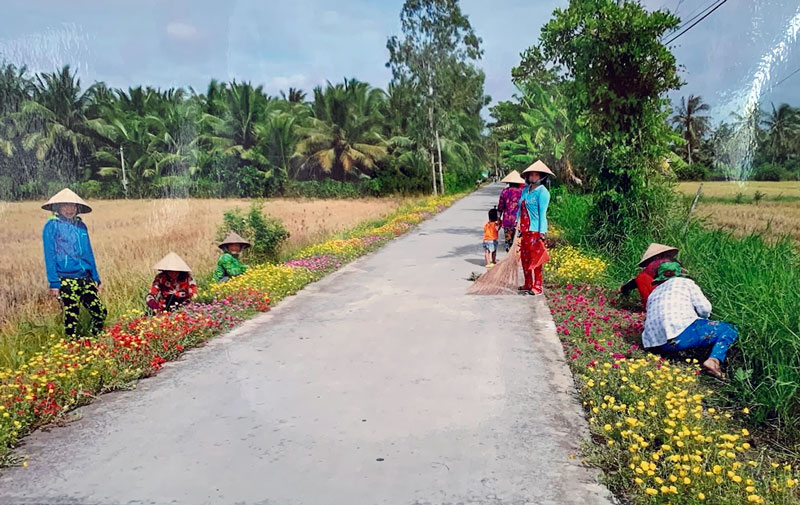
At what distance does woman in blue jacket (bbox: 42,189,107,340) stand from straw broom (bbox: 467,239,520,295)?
4486 millimetres

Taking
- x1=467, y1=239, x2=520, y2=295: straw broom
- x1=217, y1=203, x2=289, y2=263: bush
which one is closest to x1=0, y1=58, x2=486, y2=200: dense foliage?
x1=217, y1=203, x2=289, y2=263: bush

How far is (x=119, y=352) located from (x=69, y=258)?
1.33 meters

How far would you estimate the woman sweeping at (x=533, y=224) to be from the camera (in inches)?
283

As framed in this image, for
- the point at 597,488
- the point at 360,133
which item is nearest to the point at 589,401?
the point at 597,488

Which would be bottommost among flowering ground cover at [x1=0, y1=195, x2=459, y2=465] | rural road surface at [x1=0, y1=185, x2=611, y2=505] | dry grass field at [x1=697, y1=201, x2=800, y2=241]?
rural road surface at [x1=0, y1=185, x2=611, y2=505]

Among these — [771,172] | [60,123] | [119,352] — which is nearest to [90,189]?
[60,123]

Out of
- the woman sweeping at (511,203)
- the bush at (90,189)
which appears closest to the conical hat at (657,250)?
the woman sweeping at (511,203)

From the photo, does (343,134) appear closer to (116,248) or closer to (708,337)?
(116,248)

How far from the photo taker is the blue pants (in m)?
4.28

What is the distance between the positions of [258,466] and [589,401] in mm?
2134

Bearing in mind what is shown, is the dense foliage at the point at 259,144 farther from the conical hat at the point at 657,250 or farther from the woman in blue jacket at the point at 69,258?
the conical hat at the point at 657,250

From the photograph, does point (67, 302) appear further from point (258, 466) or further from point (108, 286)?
point (258, 466)

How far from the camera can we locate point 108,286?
818cm

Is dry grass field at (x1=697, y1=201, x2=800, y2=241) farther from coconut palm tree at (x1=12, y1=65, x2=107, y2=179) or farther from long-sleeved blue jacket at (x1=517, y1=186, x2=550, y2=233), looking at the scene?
coconut palm tree at (x1=12, y1=65, x2=107, y2=179)
